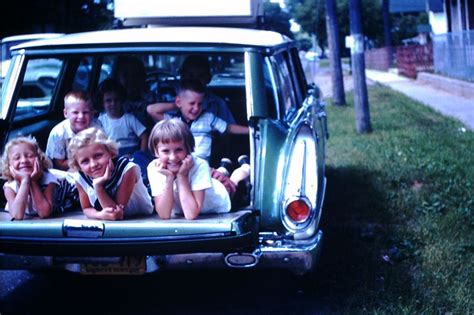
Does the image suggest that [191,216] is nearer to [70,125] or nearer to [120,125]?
[70,125]

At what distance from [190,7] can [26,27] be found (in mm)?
13988

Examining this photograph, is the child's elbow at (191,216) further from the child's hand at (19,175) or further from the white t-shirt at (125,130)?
the white t-shirt at (125,130)

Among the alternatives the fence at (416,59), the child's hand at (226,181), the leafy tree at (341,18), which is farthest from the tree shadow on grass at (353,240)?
the leafy tree at (341,18)

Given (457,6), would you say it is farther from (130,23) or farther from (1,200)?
(1,200)

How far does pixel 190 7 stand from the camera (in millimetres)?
6719

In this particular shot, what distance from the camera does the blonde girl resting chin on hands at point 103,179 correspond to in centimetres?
397

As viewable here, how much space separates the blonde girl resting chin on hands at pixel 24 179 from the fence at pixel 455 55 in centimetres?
1457

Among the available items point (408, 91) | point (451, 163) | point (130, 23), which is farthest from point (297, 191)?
point (408, 91)

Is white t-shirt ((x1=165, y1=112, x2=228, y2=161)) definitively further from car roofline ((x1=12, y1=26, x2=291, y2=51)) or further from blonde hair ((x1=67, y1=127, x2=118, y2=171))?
blonde hair ((x1=67, y1=127, x2=118, y2=171))

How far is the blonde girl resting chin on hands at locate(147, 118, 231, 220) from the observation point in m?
4.02

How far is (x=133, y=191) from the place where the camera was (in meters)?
4.15

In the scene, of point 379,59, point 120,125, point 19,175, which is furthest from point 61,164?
point 379,59

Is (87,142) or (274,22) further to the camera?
(274,22)

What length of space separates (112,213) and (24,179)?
540 millimetres
